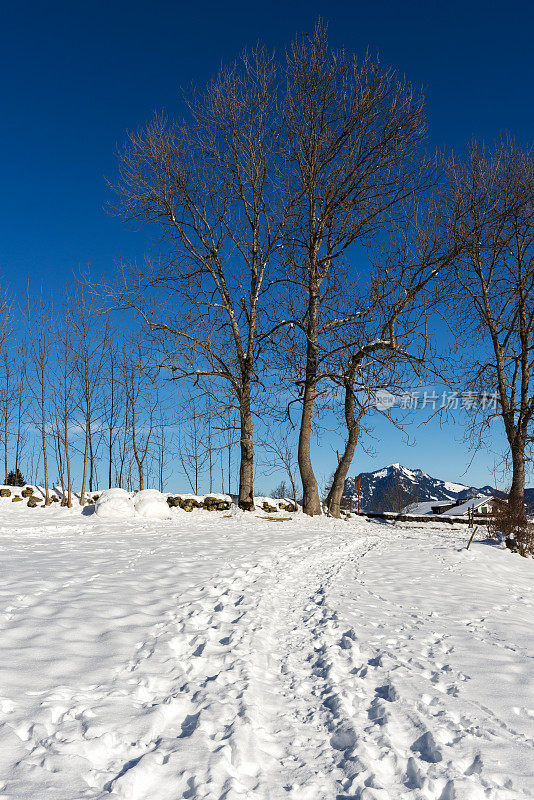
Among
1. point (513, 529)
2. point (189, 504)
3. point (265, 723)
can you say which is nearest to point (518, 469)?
point (513, 529)

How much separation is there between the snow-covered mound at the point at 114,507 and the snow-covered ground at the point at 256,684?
8.00m

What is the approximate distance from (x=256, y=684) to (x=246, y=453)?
529 inches

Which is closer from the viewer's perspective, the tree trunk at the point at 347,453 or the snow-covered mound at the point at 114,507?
the snow-covered mound at the point at 114,507

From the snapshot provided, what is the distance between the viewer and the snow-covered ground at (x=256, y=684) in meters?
2.40

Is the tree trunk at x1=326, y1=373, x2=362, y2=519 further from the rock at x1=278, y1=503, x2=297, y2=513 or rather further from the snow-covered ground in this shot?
the snow-covered ground

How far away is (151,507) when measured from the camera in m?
15.5

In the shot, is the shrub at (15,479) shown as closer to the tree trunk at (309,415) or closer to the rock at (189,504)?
the rock at (189,504)

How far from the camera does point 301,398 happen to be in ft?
55.5

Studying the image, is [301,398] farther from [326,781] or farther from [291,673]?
[326,781]

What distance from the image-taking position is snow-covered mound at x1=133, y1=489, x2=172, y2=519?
50.4 ft

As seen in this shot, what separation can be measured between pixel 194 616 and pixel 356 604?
1.94 metres

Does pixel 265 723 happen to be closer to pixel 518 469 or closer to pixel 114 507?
pixel 114 507

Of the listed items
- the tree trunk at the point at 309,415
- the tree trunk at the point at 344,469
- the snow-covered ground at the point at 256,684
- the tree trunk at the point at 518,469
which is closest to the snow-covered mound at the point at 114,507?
the tree trunk at the point at 309,415

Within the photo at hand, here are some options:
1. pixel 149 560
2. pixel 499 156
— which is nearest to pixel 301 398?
pixel 149 560
